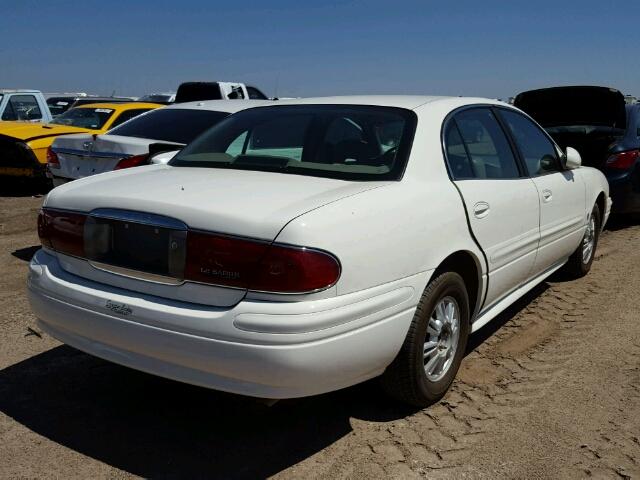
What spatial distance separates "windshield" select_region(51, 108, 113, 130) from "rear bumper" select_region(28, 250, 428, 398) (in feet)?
24.9

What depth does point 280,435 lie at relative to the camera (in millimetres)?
3010

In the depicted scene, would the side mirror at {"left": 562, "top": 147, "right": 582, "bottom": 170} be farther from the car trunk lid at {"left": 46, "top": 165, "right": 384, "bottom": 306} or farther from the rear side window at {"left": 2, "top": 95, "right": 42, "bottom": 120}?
the rear side window at {"left": 2, "top": 95, "right": 42, "bottom": 120}

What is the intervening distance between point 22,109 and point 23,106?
0.10 metres

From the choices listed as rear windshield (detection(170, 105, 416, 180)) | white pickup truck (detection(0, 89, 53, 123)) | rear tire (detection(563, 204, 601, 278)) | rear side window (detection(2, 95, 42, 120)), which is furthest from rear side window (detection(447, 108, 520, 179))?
rear side window (detection(2, 95, 42, 120))

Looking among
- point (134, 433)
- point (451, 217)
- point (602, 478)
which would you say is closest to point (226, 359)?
point (134, 433)

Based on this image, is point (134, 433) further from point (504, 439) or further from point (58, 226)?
point (504, 439)

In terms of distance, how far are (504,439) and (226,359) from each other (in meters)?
1.35

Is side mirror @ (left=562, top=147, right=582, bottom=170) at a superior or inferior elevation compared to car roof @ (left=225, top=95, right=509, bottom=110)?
inferior

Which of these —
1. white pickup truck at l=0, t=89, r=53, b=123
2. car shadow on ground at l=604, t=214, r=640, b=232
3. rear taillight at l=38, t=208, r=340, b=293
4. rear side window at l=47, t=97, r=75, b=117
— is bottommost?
rear side window at l=47, t=97, r=75, b=117

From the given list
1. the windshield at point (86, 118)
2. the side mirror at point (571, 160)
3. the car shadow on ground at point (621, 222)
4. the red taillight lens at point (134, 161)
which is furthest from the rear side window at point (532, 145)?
the windshield at point (86, 118)

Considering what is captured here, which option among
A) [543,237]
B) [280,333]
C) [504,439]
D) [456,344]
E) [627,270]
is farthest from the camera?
[627,270]

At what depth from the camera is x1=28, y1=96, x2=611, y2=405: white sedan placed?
2.49 meters

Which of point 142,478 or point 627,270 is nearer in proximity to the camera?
point 142,478

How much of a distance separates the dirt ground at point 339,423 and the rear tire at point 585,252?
1318 millimetres
